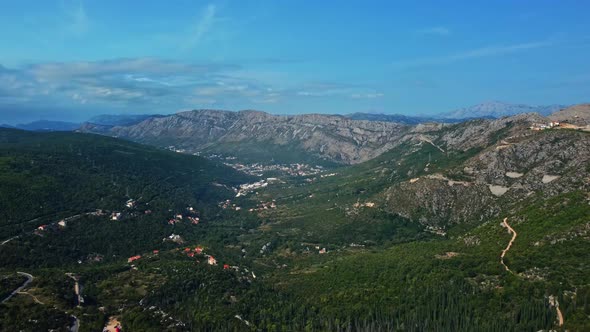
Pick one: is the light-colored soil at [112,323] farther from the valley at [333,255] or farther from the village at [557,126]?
the village at [557,126]

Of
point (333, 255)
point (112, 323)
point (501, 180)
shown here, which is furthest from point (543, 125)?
point (112, 323)

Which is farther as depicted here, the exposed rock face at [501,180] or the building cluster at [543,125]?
the building cluster at [543,125]

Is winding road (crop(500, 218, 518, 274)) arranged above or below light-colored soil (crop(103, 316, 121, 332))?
above

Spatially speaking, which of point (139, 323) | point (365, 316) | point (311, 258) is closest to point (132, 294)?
point (139, 323)

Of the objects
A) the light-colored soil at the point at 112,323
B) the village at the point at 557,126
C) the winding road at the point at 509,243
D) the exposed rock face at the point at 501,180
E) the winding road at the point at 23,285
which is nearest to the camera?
the light-colored soil at the point at 112,323

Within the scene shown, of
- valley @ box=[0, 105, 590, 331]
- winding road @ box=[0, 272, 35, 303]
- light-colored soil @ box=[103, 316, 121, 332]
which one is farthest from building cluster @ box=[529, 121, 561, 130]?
winding road @ box=[0, 272, 35, 303]

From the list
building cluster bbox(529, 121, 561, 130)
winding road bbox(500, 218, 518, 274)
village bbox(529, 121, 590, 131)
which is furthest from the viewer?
building cluster bbox(529, 121, 561, 130)

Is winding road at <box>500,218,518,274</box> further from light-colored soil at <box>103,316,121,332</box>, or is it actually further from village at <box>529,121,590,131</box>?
light-colored soil at <box>103,316,121,332</box>

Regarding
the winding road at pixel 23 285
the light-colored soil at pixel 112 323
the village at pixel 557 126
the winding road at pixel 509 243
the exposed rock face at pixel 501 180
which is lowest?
the light-colored soil at pixel 112 323

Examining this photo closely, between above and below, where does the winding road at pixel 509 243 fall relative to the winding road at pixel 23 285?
above

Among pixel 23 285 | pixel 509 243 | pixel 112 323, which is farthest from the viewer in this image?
pixel 509 243

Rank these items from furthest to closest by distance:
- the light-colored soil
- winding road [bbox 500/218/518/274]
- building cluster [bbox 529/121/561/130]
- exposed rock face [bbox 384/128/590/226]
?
building cluster [bbox 529/121/561/130] → exposed rock face [bbox 384/128/590/226] → winding road [bbox 500/218/518/274] → the light-colored soil

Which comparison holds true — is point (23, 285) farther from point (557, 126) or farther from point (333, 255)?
point (557, 126)

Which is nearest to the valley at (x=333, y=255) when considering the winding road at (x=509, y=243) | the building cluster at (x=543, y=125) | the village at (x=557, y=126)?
the winding road at (x=509, y=243)
